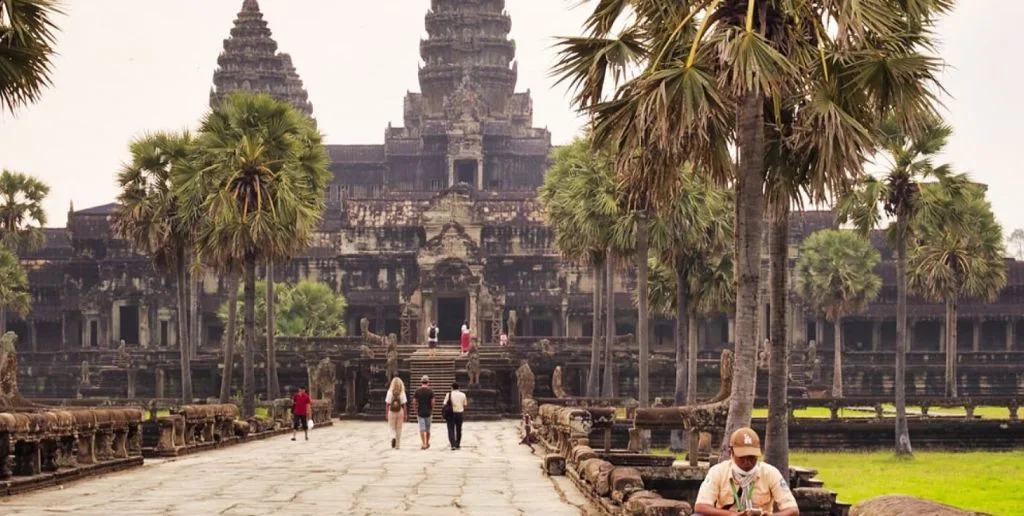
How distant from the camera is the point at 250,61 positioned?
105688 millimetres

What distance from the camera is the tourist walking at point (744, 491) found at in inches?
454

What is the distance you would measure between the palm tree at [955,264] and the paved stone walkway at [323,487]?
29.5m

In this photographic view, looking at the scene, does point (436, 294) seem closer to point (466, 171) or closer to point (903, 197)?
point (466, 171)

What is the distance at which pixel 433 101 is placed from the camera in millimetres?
109438

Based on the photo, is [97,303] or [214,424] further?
[97,303]

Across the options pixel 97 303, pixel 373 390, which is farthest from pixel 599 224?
pixel 97 303

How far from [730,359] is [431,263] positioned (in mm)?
53777

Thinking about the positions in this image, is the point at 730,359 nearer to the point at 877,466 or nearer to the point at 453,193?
the point at 877,466

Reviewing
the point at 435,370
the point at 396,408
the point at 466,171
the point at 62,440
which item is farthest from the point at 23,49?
the point at 466,171

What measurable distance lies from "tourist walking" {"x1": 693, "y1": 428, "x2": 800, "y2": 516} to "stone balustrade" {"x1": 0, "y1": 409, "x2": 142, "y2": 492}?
1171 cm

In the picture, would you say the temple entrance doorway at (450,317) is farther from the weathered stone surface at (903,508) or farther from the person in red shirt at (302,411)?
the weathered stone surface at (903,508)

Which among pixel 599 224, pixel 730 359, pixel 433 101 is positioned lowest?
pixel 730 359

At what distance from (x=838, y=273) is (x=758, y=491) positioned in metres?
64.2

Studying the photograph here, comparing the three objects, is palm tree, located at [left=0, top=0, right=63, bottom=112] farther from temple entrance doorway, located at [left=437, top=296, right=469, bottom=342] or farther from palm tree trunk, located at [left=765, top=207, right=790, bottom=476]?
temple entrance doorway, located at [left=437, top=296, right=469, bottom=342]
